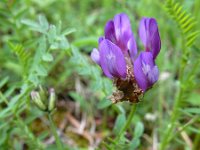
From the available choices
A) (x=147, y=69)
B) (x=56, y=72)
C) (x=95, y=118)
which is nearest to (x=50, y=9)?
(x=56, y=72)

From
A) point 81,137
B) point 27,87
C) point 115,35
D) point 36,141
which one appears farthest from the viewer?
point 81,137

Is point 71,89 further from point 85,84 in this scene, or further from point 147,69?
point 147,69

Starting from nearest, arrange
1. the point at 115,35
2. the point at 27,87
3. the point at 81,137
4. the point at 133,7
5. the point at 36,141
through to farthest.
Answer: the point at 115,35 < the point at 27,87 < the point at 36,141 < the point at 81,137 < the point at 133,7

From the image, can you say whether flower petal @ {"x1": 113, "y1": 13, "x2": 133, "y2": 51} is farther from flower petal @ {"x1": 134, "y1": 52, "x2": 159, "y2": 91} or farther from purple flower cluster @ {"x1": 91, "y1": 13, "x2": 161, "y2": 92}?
flower petal @ {"x1": 134, "y1": 52, "x2": 159, "y2": 91}

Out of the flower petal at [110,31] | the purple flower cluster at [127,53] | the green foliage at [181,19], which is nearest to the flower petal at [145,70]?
the purple flower cluster at [127,53]

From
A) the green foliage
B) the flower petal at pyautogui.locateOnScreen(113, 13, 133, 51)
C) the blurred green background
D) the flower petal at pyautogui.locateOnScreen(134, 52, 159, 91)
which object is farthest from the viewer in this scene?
the blurred green background

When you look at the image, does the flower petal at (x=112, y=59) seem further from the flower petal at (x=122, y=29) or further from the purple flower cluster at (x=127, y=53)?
the flower petal at (x=122, y=29)

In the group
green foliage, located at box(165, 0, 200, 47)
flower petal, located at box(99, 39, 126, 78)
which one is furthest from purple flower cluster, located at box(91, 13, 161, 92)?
green foliage, located at box(165, 0, 200, 47)
